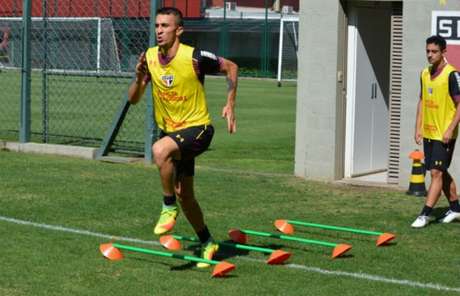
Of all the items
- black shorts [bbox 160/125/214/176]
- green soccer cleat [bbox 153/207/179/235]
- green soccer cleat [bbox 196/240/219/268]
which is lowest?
green soccer cleat [bbox 196/240/219/268]

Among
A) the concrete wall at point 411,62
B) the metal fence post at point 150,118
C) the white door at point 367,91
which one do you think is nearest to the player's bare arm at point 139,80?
the concrete wall at point 411,62

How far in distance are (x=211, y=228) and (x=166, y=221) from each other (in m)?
2.11

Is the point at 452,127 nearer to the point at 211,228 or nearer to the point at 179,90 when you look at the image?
the point at 211,228

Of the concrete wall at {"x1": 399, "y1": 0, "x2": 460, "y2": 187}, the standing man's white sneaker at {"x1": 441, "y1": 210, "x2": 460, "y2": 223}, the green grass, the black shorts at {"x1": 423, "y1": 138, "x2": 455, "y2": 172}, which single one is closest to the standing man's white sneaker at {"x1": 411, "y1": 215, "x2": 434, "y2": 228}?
the green grass

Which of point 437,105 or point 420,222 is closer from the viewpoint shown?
point 420,222

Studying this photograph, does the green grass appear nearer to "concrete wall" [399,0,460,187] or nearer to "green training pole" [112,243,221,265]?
"green training pole" [112,243,221,265]

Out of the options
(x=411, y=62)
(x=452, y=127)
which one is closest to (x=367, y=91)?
(x=411, y=62)

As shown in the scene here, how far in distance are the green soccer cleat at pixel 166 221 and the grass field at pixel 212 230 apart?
1.10 feet

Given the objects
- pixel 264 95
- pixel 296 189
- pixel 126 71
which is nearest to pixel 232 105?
pixel 296 189

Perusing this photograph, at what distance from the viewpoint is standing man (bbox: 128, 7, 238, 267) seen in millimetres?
8500

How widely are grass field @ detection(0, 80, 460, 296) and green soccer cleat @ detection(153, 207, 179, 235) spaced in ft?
1.10

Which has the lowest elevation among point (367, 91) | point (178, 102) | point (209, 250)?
point (209, 250)

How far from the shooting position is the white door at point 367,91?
48.5ft

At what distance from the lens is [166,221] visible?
848cm
